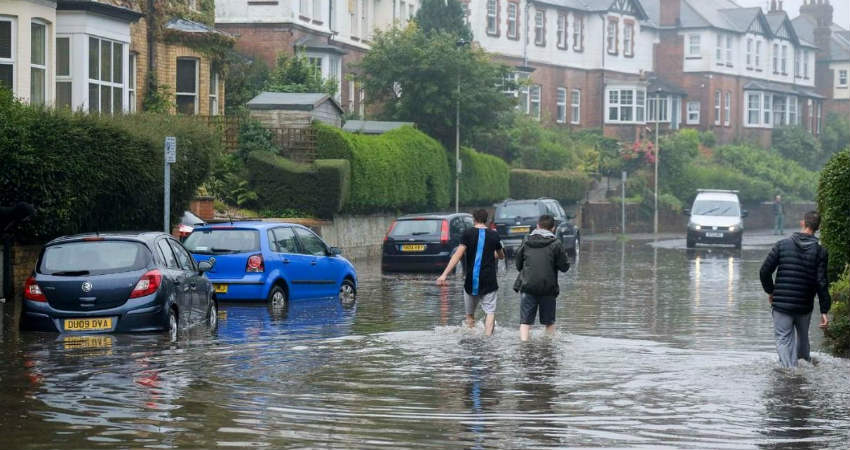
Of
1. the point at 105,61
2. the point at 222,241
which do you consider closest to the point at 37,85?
the point at 105,61

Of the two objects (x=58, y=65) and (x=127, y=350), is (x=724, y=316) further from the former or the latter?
(x=58, y=65)

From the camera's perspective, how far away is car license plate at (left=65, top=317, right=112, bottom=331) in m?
16.6

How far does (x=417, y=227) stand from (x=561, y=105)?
176 ft

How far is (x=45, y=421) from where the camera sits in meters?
10.7

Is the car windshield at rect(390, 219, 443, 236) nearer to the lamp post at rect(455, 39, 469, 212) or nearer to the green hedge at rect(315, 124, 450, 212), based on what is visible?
the green hedge at rect(315, 124, 450, 212)

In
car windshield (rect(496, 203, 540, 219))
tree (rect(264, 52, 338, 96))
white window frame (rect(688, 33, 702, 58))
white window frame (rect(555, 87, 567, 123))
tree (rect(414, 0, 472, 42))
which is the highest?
white window frame (rect(688, 33, 702, 58))

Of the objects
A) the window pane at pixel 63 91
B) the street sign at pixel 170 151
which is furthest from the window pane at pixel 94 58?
the street sign at pixel 170 151

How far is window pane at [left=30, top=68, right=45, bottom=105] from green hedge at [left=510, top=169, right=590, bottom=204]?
3223 centimetres

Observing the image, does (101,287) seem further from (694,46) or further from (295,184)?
(694,46)

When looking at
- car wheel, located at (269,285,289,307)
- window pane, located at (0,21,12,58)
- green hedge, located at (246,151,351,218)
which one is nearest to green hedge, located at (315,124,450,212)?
green hedge, located at (246,151,351,218)

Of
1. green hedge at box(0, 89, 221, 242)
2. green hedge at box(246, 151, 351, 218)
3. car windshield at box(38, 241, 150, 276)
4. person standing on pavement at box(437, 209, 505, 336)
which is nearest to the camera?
car windshield at box(38, 241, 150, 276)

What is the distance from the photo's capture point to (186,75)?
41.6 meters

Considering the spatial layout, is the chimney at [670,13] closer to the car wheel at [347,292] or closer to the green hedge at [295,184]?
the green hedge at [295,184]

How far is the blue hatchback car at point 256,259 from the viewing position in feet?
70.2
